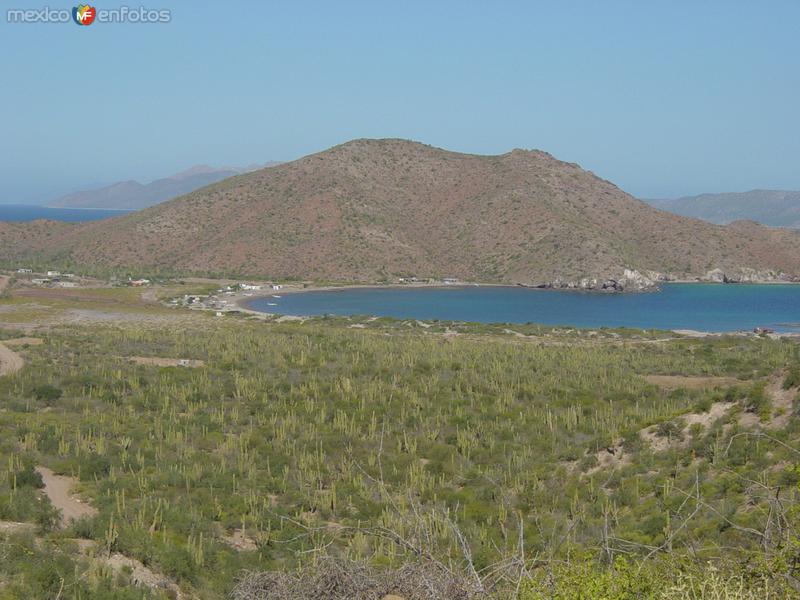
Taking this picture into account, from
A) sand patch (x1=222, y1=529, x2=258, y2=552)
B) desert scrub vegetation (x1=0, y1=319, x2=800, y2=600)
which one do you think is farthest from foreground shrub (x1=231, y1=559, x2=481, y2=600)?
sand patch (x1=222, y1=529, x2=258, y2=552)

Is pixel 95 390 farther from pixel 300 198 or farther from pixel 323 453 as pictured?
pixel 300 198

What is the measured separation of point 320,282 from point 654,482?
112 metres

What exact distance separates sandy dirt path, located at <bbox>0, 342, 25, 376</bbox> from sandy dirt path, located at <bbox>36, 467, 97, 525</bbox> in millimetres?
18480

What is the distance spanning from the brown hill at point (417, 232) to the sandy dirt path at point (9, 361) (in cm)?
9082

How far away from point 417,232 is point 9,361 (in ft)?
392

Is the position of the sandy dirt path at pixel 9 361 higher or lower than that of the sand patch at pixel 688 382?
lower

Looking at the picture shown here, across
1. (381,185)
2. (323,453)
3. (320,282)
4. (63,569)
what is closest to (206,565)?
(63,569)

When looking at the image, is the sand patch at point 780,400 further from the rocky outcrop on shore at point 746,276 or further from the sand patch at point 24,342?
the rocky outcrop on shore at point 746,276

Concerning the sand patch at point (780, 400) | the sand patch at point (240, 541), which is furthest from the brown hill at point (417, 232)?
the sand patch at point (240, 541)

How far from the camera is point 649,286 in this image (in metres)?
132

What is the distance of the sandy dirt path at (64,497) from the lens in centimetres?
2003

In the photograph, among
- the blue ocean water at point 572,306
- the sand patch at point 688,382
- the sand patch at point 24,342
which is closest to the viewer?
the sand patch at point 688,382

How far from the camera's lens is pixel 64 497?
21703mm

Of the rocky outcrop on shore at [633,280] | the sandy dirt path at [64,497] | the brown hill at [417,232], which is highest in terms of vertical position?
the brown hill at [417,232]
